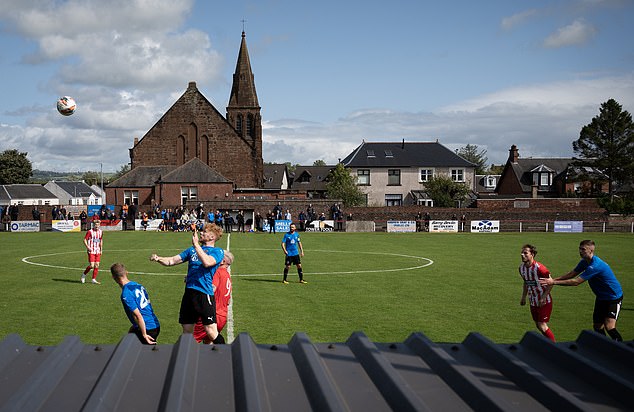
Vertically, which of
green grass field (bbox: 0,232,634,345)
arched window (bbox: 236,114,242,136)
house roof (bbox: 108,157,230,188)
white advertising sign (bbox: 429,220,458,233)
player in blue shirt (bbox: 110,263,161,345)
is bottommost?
green grass field (bbox: 0,232,634,345)

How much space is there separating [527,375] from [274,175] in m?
98.7

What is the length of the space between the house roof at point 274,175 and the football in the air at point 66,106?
68.9 meters

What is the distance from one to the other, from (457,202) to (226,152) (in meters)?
26.2

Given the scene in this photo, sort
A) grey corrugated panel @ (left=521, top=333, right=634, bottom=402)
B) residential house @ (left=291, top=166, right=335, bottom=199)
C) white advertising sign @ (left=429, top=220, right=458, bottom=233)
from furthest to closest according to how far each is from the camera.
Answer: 1. residential house @ (left=291, top=166, right=335, bottom=199)
2. white advertising sign @ (left=429, top=220, right=458, bottom=233)
3. grey corrugated panel @ (left=521, top=333, right=634, bottom=402)

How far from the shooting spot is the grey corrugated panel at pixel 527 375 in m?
3.54

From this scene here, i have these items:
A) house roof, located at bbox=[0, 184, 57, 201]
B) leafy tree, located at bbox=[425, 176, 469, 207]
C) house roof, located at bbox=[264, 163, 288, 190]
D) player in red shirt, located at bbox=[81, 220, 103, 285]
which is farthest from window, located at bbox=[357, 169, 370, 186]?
player in red shirt, located at bbox=[81, 220, 103, 285]

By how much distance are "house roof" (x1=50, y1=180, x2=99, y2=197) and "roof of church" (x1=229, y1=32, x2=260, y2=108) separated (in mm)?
70144

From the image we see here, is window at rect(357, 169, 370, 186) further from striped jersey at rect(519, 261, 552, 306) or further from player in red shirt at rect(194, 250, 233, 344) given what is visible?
player in red shirt at rect(194, 250, 233, 344)

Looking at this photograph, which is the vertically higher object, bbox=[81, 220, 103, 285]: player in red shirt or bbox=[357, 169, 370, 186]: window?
bbox=[357, 169, 370, 186]: window

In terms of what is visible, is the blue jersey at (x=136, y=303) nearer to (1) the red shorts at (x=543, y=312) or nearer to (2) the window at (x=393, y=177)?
(1) the red shorts at (x=543, y=312)

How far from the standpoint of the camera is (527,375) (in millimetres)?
3908

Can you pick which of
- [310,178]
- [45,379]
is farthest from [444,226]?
[310,178]

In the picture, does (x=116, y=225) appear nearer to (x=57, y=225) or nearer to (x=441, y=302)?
(x=57, y=225)

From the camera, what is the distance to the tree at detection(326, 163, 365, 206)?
2876 inches
